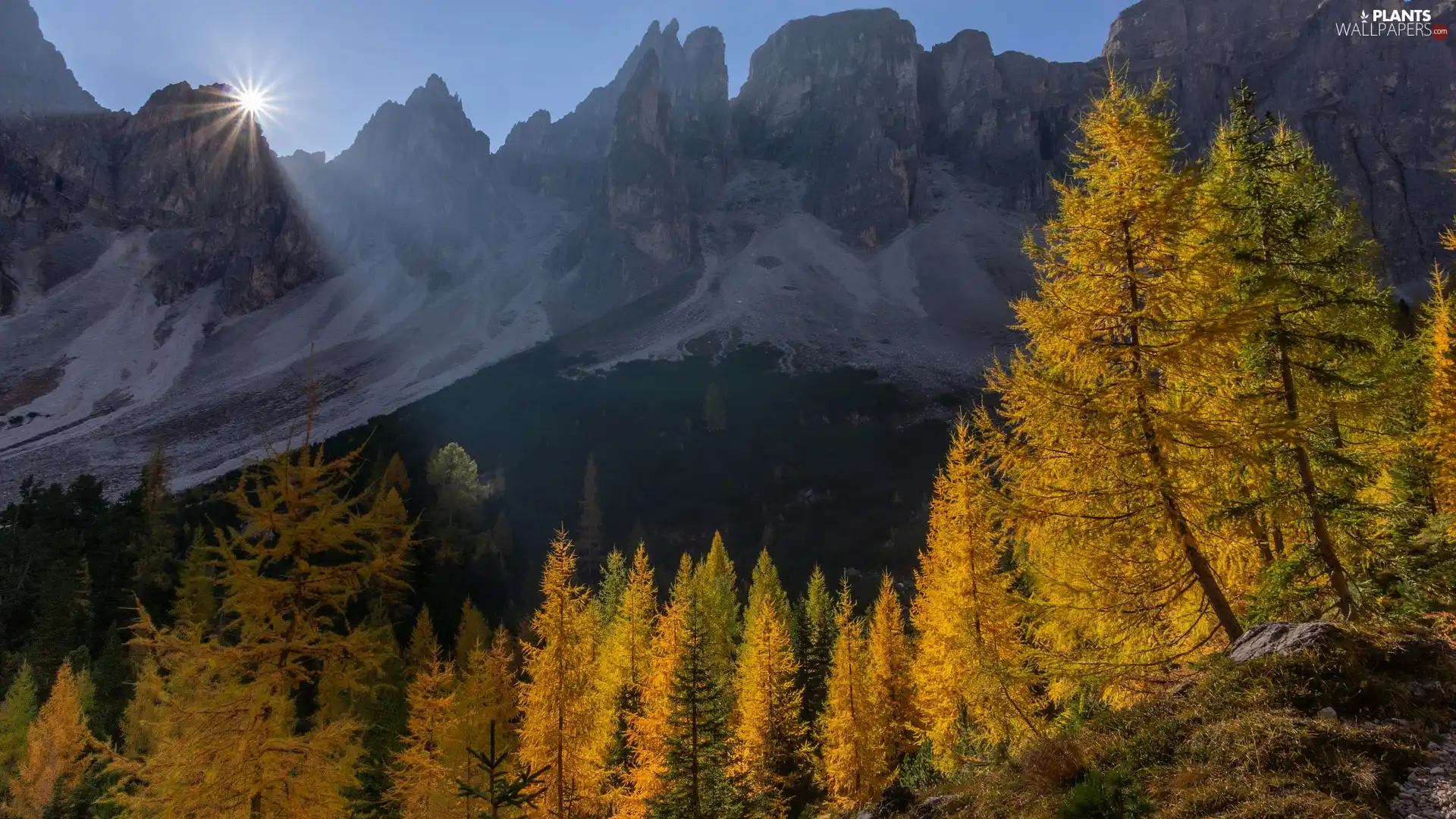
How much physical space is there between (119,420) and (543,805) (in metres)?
123

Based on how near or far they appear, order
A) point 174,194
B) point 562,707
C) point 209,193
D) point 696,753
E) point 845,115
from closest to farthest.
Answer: point 696,753, point 562,707, point 174,194, point 209,193, point 845,115

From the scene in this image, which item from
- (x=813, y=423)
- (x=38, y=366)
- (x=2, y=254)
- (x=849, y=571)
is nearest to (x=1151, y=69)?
(x=813, y=423)

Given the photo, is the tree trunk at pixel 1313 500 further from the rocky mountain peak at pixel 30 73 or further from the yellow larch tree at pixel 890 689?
the rocky mountain peak at pixel 30 73

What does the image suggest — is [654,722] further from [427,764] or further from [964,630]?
[964,630]

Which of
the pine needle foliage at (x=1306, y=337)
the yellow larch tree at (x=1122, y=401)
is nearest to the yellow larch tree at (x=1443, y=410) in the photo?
the pine needle foliage at (x=1306, y=337)

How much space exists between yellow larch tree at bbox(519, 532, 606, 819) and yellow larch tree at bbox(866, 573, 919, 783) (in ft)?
31.6

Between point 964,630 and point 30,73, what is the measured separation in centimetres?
23203

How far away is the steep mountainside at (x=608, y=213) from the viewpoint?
108938 mm

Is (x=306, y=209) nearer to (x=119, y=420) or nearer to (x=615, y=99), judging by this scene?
(x=119, y=420)

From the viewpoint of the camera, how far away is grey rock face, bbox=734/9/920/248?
145750 mm

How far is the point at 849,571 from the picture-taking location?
5991 centimetres

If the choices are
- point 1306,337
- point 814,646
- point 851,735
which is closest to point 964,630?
point 851,735

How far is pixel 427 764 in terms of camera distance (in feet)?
65.9

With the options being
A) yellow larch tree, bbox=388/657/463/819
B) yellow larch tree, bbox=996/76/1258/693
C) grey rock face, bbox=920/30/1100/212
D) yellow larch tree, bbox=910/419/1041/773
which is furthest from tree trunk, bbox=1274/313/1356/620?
grey rock face, bbox=920/30/1100/212
